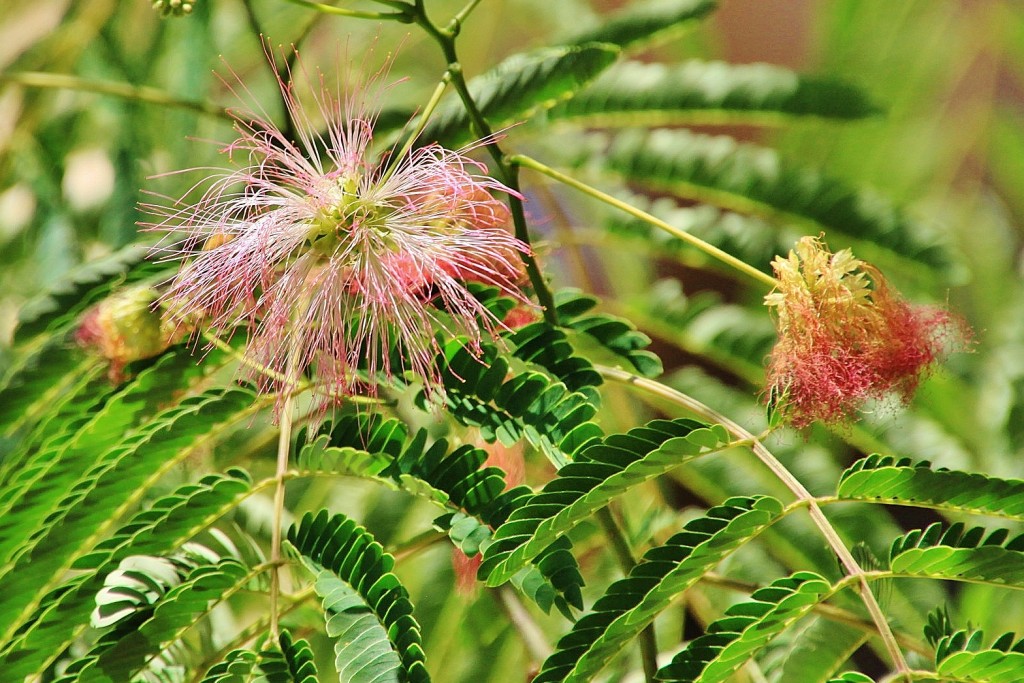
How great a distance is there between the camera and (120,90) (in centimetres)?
124

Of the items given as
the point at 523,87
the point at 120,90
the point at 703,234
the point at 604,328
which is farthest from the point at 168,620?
the point at 703,234

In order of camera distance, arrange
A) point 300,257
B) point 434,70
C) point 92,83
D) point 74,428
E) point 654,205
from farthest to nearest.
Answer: point 434,70
point 654,205
point 92,83
point 74,428
point 300,257

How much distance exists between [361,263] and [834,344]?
0.40 m

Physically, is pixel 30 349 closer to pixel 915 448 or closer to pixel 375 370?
pixel 375 370

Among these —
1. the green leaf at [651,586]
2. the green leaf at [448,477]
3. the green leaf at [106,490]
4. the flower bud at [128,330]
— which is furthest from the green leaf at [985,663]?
the flower bud at [128,330]

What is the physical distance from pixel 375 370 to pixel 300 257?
119 millimetres

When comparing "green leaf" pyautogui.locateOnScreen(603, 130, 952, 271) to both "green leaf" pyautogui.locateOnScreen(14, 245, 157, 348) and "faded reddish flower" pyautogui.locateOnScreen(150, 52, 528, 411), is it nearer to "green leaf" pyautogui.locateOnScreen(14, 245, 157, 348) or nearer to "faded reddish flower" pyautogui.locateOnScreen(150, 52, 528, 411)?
"faded reddish flower" pyautogui.locateOnScreen(150, 52, 528, 411)

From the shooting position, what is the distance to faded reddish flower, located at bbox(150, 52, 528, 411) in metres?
0.82

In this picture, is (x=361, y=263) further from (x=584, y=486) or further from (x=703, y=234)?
(x=703, y=234)

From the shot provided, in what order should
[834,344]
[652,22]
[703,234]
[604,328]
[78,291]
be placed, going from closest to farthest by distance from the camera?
[834,344] → [604,328] → [78,291] → [652,22] → [703,234]

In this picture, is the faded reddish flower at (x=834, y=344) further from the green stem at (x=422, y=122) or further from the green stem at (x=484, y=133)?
the green stem at (x=422, y=122)

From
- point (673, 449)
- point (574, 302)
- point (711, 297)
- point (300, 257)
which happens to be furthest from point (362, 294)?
point (711, 297)

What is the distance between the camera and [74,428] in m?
0.99

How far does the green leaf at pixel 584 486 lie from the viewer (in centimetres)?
69
